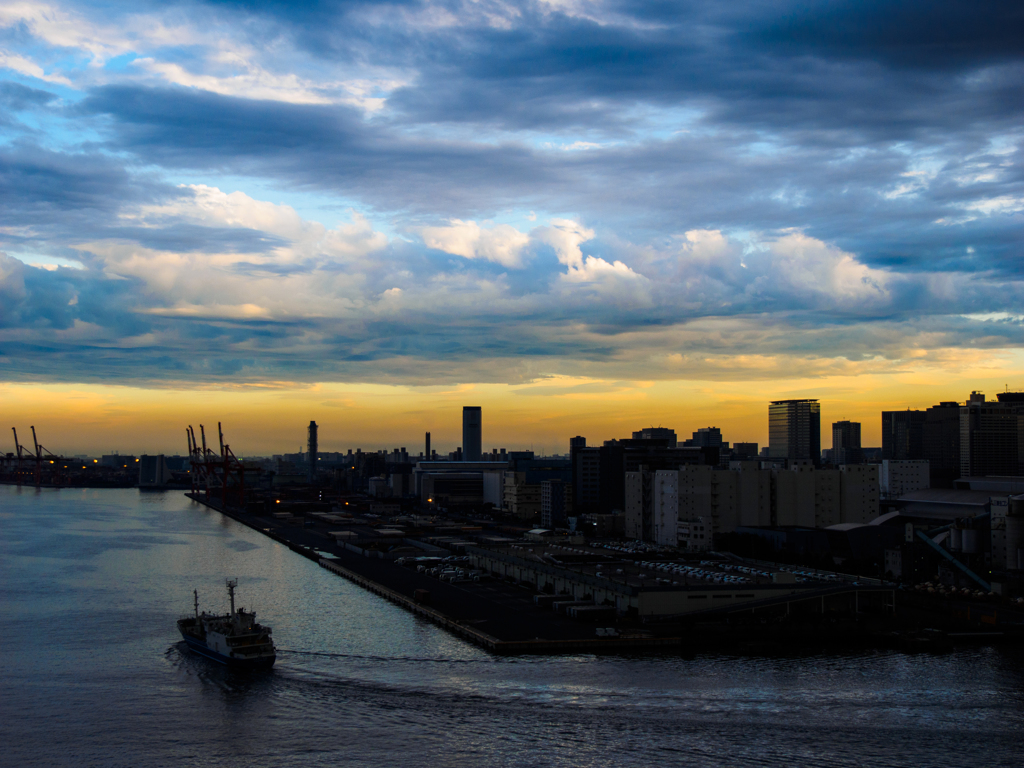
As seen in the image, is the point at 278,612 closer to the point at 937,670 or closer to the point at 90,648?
the point at 90,648

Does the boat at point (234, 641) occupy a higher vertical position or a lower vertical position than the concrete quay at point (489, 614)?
higher

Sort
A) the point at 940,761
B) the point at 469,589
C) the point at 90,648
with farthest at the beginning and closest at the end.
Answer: the point at 469,589, the point at 90,648, the point at 940,761

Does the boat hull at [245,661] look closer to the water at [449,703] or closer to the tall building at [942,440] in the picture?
the water at [449,703]

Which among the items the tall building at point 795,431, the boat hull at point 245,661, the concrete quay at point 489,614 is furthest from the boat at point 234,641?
the tall building at point 795,431

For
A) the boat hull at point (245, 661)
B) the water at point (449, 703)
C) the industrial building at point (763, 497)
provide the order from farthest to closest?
the industrial building at point (763, 497), the boat hull at point (245, 661), the water at point (449, 703)

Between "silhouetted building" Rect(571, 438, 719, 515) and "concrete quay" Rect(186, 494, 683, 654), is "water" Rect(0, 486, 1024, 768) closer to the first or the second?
"concrete quay" Rect(186, 494, 683, 654)

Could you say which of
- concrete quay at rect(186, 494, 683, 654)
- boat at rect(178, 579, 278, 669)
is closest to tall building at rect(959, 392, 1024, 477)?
concrete quay at rect(186, 494, 683, 654)

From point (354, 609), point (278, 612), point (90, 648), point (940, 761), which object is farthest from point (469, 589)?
point (940, 761)
